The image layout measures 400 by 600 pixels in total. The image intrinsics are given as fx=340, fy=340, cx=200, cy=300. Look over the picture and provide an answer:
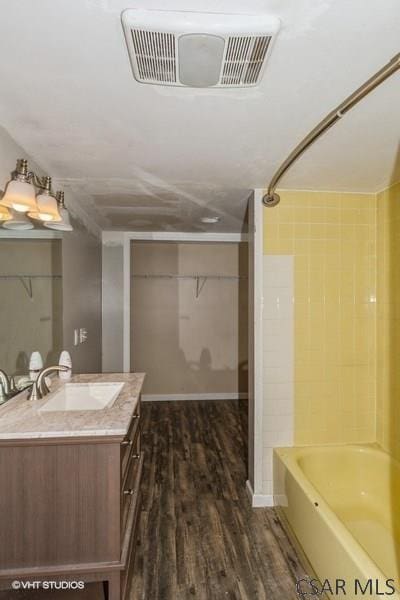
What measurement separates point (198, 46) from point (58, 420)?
4.71ft

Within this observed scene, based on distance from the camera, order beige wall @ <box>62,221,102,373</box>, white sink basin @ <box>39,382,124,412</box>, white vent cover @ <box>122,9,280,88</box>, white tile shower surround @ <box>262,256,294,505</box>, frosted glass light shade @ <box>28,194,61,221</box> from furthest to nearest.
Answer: beige wall @ <box>62,221,102,373</box>, white tile shower surround @ <box>262,256,294,505</box>, white sink basin @ <box>39,382,124,412</box>, frosted glass light shade @ <box>28,194,61,221</box>, white vent cover @ <box>122,9,280,88</box>

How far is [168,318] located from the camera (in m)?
4.68

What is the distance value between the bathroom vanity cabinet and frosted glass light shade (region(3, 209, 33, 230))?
3.35 ft

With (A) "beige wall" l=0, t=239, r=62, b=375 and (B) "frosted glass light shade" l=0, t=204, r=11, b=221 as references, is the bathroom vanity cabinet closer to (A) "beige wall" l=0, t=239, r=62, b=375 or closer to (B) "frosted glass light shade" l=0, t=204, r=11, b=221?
(A) "beige wall" l=0, t=239, r=62, b=375

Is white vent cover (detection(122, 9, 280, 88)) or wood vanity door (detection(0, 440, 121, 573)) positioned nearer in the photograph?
white vent cover (detection(122, 9, 280, 88))

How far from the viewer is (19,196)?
1589 mm

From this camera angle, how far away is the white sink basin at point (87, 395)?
6.45 ft

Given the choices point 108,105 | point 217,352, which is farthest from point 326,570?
point 217,352

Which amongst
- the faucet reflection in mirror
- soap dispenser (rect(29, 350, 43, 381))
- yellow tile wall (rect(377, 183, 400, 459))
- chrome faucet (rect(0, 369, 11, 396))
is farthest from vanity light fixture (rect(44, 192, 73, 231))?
yellow tile wall (rect(377, 183, 400, 459))

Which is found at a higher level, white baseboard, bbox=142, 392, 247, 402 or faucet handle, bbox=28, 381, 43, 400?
faucet handle, bbox=28, 381, 43, 400

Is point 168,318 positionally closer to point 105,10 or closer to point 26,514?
point 26,514

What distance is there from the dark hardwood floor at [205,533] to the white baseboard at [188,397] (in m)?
1.16

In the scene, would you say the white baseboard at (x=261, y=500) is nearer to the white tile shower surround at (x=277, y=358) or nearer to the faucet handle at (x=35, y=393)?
the white tile shower surround at (x=277, y=358)

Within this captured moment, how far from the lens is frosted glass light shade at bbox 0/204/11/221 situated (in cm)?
158
